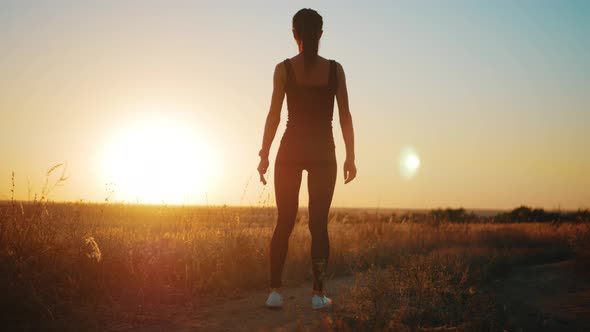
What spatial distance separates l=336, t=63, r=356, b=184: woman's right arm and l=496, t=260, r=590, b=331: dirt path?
79.7 inches

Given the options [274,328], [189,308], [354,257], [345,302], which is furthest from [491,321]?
[354,257]

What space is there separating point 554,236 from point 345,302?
12.2 m

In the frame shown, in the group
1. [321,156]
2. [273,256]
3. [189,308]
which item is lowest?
[189,308]

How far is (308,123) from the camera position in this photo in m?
4.57

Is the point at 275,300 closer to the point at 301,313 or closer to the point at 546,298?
the point at 301,313

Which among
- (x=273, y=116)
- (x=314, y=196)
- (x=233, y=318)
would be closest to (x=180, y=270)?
(x=233, y=318)

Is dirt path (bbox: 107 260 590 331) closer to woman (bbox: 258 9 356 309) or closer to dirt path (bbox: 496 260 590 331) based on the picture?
dirt path (bbox: 496 260 590 331)

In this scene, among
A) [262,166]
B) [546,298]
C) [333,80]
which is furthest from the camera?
[546,298]

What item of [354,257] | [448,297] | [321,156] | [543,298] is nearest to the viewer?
[321,156]

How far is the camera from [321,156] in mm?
4570

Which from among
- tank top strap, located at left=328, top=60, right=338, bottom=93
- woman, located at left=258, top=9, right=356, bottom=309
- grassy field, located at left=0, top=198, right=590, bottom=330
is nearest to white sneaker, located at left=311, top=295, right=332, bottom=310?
woman, located at left=258, top=9, right=356, bottom=309

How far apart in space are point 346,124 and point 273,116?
75cm

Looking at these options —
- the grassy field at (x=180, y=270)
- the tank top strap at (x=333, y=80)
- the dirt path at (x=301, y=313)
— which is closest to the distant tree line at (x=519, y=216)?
the grassy field at (x=180, y=270)

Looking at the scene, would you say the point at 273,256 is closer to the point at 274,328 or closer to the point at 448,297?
the point at 274,328
